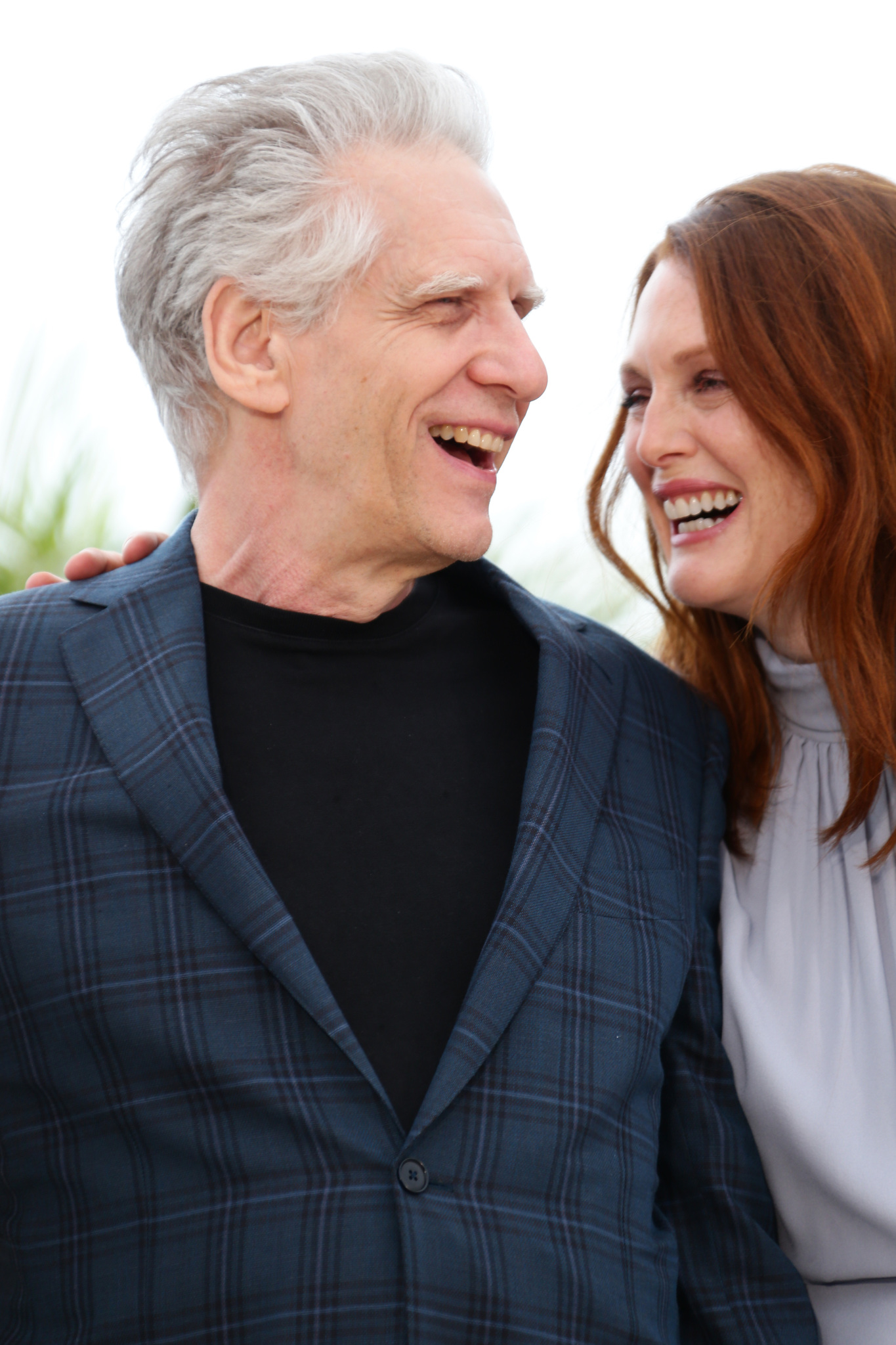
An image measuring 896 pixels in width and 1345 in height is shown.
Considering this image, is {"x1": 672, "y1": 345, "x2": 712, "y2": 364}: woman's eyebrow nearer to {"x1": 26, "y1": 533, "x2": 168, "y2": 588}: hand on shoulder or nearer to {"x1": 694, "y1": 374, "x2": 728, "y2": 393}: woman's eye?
{"x1": 694, "y1": 374, "x2": 728, "y2": 393}: woman's eye

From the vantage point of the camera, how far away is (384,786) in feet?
5.16

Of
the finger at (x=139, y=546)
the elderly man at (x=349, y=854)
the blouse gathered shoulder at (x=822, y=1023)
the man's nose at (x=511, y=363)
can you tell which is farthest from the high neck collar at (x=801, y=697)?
the finger at (x=139, y=546)

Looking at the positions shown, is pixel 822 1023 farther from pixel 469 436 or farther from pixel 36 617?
pixel 36 617

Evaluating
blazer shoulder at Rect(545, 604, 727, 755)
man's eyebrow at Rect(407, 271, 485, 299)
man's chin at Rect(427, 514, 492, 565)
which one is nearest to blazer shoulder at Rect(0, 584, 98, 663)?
man's chin at Rect(427, 514, 492, 565)

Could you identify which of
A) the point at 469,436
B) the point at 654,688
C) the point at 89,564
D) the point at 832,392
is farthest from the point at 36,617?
the point at 832,392

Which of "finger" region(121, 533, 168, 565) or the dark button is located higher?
"finger" region(121, 533, 168, 565)

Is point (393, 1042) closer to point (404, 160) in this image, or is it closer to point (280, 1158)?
point (280, 1158)

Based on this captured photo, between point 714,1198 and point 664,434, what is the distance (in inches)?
41.2

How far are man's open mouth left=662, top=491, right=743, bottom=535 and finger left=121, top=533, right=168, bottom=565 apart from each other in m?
0.78

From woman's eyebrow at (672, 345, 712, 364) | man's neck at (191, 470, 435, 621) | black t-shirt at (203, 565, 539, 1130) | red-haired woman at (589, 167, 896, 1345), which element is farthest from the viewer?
woman's eyebrow at (672, 345, 712, 364)

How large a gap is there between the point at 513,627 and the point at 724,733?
36 cm

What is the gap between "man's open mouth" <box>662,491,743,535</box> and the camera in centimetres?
181

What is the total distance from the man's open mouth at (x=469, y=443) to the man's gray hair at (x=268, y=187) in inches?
8.8

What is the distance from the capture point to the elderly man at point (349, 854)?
130 cm
